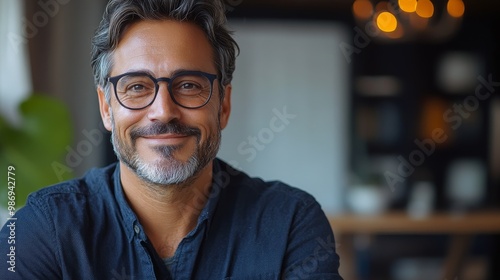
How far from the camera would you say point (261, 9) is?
17.2 feet

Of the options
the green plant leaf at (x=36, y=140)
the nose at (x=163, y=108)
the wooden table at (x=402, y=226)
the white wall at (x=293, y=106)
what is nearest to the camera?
the nose at (x=163, y=108)

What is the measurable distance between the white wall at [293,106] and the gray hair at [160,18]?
373 cm

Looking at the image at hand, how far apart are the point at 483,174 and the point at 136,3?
4.67 metres

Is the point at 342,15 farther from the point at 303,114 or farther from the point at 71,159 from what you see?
the point at 71,159

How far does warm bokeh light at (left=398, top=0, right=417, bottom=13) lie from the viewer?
3873 millimetres

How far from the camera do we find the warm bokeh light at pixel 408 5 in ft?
12.7

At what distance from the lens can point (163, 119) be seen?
131 centimetres

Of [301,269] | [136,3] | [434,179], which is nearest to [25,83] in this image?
[136,3]

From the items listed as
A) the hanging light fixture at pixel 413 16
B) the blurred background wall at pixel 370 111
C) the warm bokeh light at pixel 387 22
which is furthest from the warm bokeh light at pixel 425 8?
the blurred background wall at pixel 370 111

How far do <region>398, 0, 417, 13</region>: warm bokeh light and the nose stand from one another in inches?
111

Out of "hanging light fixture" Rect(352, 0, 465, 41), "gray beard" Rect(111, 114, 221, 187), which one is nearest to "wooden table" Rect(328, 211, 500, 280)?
"hanging light fixture" Rect(352, 0, 465, 41)

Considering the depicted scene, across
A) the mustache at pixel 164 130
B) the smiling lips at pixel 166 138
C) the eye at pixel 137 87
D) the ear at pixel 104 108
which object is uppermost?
the eye at pixel 137 87

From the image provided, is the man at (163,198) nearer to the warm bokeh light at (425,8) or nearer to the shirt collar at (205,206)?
the shirt collar at (205,206)

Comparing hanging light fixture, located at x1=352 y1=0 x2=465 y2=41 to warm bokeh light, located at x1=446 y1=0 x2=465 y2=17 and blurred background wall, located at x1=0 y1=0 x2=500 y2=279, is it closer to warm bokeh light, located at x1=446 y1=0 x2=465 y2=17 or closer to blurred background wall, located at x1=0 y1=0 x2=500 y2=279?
warm bokeh light, located at x1=446 y1=0 x2=465 y2=17
